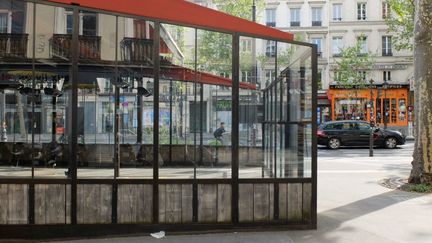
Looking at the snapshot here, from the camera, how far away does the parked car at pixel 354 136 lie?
25938 mm

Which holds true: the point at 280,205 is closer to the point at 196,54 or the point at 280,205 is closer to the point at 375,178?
the point at 196,54

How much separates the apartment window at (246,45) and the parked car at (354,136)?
64.7 ft

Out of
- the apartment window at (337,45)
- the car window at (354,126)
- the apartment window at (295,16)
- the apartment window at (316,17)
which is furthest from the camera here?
the apartment window at (295,16)

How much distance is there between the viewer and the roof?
6.67m

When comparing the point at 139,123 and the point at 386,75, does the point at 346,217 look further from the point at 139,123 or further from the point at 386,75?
the point at 386,75

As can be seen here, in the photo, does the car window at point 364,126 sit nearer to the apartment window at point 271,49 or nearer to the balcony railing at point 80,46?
the apartment window at point 271,49

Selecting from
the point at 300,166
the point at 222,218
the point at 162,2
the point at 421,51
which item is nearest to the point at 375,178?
the point at 421,51

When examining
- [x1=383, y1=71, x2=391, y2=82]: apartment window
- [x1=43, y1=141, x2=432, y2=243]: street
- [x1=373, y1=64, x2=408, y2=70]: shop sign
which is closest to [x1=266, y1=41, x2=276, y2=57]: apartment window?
[x1=43, y1=141, x2=432, y2=243]: street

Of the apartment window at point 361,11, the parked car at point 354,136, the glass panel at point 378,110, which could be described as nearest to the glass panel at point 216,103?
the parked car at point 354,136

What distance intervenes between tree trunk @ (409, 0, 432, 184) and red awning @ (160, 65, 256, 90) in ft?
17.8

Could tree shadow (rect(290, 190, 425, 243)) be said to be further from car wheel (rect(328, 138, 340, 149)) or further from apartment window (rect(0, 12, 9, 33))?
car wheel (rect(328, 138, 340, 149))

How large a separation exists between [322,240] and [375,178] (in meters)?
6.61

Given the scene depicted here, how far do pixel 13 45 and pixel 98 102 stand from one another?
4.58ft

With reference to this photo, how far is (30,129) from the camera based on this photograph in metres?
7.02
